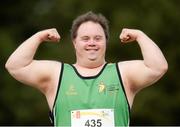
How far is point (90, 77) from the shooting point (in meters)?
9.54

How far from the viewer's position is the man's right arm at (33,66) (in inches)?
376

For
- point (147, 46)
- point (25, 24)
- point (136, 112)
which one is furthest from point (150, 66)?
point (25, 24)

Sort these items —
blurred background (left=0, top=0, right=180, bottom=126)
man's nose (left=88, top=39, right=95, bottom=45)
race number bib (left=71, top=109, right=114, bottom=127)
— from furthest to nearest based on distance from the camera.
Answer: blurred background (left=0, top=0, right=180, bottom=126)
man's nose (left=88, top=39, right=95, bottom=45)
race number bib (left=71, top=109, right=114, bottom=127)

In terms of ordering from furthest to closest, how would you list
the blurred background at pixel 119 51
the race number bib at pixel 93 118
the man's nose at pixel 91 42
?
the blurred background at pixel 119 51 < the man's nose at pixel 91 42 < the race number bib at pixel 93 118

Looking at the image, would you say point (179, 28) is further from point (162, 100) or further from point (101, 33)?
point (101, 33)

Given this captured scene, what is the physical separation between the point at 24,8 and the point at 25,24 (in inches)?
13.3

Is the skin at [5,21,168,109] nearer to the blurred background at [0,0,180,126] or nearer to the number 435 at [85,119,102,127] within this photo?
the number 435 at [85,119,102,127]

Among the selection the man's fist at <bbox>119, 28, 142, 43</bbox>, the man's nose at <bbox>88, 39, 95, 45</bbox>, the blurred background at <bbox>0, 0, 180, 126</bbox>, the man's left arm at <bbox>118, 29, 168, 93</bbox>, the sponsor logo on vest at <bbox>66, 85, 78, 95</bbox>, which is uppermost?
the man's fist at <bbox>119, 28, 142, 43</bbox>

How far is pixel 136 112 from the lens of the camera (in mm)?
17844

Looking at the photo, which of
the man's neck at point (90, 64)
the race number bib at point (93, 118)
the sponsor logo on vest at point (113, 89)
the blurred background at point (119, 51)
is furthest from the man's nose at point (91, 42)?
the blurred background at point (119, 51)

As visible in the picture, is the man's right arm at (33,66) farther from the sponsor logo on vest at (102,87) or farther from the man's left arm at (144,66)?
the man's left arm at (144,66)

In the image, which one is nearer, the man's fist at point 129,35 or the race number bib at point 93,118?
the race number bib at point 93,118

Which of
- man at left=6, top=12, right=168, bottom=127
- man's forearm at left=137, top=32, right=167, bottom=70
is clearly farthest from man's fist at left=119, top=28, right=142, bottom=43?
man's forearm at left=137, top=32, right=167, bottom=70

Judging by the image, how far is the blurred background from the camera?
17891mm
